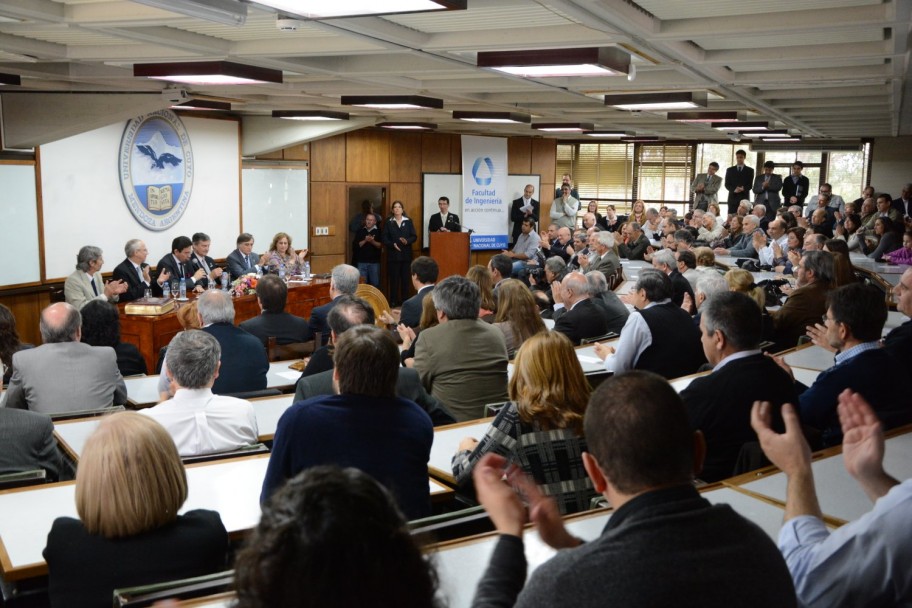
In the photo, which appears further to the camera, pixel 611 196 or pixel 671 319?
pixel 611 196

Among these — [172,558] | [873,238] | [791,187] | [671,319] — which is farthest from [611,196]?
[172,558]

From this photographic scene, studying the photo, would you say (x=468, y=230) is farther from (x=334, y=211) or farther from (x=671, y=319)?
(x=671, y=319)

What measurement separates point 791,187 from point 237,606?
15.8 m

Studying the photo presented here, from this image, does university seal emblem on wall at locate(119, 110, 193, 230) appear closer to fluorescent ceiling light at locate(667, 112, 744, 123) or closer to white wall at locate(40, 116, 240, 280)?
white wall at locate(40, 116, 240, 280)

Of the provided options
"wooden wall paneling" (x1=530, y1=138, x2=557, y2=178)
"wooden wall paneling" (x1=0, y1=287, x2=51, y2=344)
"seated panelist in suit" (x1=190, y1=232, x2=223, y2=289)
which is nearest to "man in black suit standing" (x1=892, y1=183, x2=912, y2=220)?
"wooden wall paneling" (x1=530, y1=138, x2=557, y2=178)

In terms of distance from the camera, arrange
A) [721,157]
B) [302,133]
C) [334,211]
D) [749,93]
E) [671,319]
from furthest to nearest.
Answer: [721,157], [334,211], [302,133], [749,93], [671,319]

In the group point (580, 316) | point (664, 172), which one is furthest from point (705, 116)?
point (664, 172)

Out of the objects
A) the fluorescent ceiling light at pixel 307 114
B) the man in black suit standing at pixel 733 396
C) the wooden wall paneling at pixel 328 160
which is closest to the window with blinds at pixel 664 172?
the wooden wall paneling at pixel 328 160

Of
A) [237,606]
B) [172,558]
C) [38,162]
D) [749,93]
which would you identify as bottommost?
[172,558]

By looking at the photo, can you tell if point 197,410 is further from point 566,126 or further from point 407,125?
point 566,126

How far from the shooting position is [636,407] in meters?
1.66

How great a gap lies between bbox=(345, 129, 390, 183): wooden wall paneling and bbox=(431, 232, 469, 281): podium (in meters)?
1.38

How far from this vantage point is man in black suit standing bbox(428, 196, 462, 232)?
14.8 metres

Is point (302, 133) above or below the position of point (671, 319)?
above
